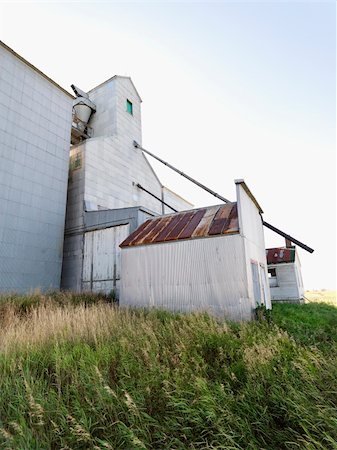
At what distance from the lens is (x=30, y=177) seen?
1468 cm

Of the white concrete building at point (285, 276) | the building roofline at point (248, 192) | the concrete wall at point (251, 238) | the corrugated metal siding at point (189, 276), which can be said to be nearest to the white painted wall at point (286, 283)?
the white concrete building at point (285, 276)

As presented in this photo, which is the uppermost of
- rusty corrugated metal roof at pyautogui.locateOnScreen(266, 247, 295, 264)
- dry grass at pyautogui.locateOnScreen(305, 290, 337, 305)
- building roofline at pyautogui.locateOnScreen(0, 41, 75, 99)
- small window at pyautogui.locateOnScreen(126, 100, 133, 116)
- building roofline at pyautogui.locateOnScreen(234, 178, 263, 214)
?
small window at pyautogui.locateOnScreen(126, 100, 133, 116)

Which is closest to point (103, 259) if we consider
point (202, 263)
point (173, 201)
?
point (202, 263)

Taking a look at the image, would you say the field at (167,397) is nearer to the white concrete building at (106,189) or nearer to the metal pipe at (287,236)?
the metal pipe at (287,236)

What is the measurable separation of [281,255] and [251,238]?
1259 centimetres

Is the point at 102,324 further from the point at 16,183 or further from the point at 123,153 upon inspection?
the point at 123,153

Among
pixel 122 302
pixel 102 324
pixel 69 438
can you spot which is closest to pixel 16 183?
pixel 122 302

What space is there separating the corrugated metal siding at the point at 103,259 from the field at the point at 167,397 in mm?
8998

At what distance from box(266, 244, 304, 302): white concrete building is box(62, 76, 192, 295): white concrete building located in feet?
37.3

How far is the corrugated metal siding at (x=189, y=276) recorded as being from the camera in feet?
26.6

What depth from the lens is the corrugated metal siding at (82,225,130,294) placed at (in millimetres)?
13952

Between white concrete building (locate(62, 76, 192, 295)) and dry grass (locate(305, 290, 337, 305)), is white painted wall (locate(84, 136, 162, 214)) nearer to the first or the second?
white concrete building (locate(62, 76, 192, 295))

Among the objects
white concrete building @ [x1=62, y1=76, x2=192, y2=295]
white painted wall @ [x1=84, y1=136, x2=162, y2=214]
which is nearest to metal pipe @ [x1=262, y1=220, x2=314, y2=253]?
white concrete building @ [x1=62, y1=76, x2=192, y2=295]

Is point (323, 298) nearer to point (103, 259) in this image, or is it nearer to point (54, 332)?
point (103, 259)
